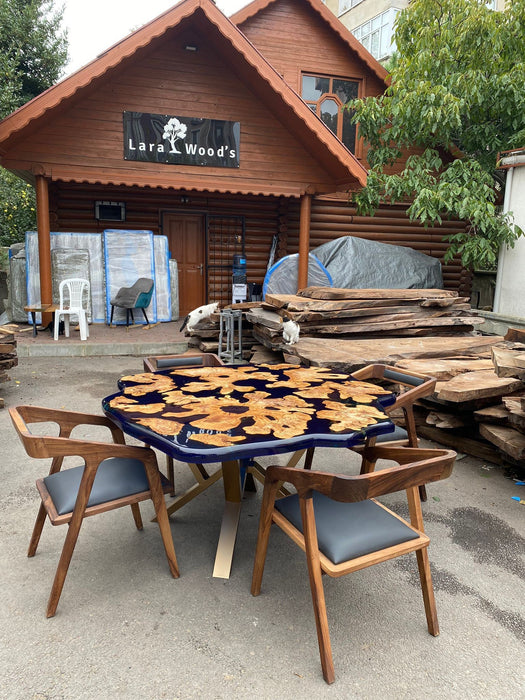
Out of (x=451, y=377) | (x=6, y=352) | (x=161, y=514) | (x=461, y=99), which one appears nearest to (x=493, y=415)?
(x=451, y=377)

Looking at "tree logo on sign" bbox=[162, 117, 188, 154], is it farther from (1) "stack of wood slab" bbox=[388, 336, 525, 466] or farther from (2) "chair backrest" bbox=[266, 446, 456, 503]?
(2) "chair backrest" bbox=[266, 446, 456, 503]

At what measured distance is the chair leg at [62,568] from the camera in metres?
2.21

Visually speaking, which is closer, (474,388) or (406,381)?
(406,381)

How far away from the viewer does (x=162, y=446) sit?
7.13ft

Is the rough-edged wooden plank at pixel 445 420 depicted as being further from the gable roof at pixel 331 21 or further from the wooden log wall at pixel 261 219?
the gable roof at pixel 331 21

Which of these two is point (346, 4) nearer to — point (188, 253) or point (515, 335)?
point (188, 253)

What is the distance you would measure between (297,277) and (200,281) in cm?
278

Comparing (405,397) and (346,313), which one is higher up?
(346,313)

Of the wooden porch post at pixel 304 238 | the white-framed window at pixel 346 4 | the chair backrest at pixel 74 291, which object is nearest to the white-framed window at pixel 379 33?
the white-framed window at pixel 346 4

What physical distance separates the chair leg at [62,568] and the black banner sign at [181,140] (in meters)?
8.66

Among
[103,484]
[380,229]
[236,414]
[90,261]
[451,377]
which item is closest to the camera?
[103,484]

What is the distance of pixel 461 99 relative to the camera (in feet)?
31.5

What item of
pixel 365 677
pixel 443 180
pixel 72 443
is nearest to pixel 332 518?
pixel 365 677

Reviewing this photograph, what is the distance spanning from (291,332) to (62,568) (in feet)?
13.2
